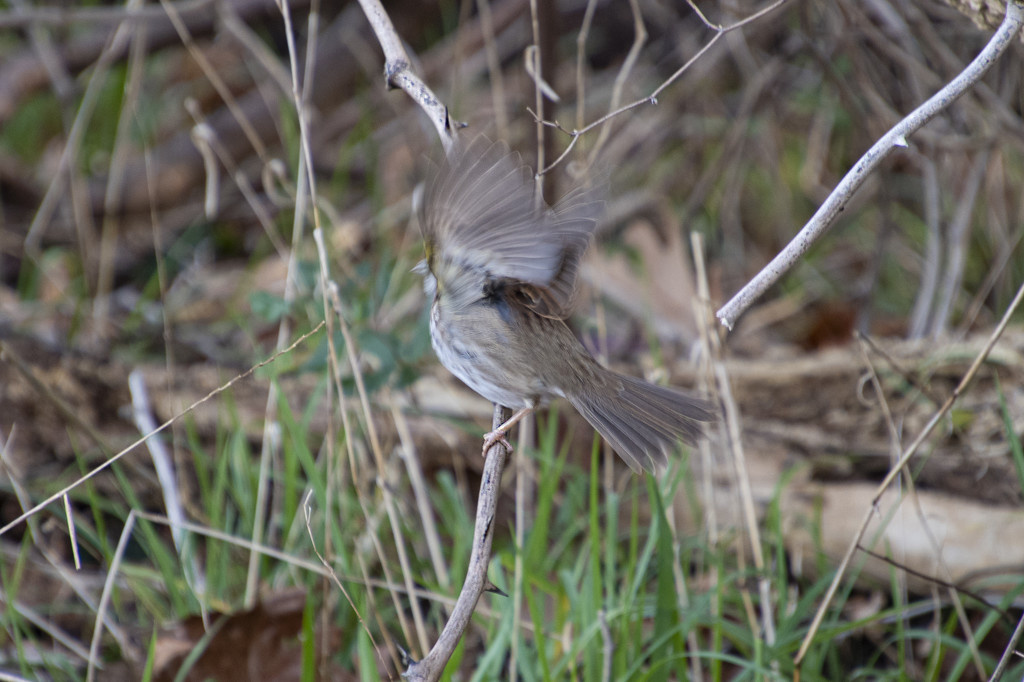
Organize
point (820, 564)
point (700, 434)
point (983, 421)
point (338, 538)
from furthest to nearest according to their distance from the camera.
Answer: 1. point (983, 421)
2. point (820, 564)
3. point (338, 538)
4. point (700, 434)

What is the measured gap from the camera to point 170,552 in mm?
2627

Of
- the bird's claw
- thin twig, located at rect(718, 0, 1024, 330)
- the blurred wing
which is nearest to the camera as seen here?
thin twig, located at rect(718, 0, 1024, 330)

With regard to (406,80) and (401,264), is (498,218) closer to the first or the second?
(406,80)

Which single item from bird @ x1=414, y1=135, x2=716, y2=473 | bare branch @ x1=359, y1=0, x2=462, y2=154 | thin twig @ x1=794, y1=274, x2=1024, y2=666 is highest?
bare branch @ x1=359, y1=0, x2=462, y2=154

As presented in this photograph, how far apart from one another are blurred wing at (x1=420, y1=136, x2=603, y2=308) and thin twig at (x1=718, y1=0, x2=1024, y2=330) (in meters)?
0.33

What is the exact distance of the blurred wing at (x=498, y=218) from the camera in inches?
49.8

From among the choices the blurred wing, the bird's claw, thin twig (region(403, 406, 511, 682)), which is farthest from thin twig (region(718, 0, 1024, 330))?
the bird's claw

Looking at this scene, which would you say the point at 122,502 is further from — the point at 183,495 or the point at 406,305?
the point at 406,305

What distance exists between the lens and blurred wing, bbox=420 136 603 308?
1.26 meters

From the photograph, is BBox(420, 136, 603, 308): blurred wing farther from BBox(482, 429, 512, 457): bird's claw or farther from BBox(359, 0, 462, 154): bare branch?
BBox(482, 429, 512, 457): bird's claw

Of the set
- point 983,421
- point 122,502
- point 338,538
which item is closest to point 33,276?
point 122,502

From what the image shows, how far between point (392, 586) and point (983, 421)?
176cm

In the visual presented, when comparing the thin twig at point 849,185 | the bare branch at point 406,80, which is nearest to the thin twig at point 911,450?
the thin twig at point 849,185

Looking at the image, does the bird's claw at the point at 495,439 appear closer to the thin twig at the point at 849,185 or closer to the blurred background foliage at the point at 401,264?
the blurred background foliage at the point at 401,264
